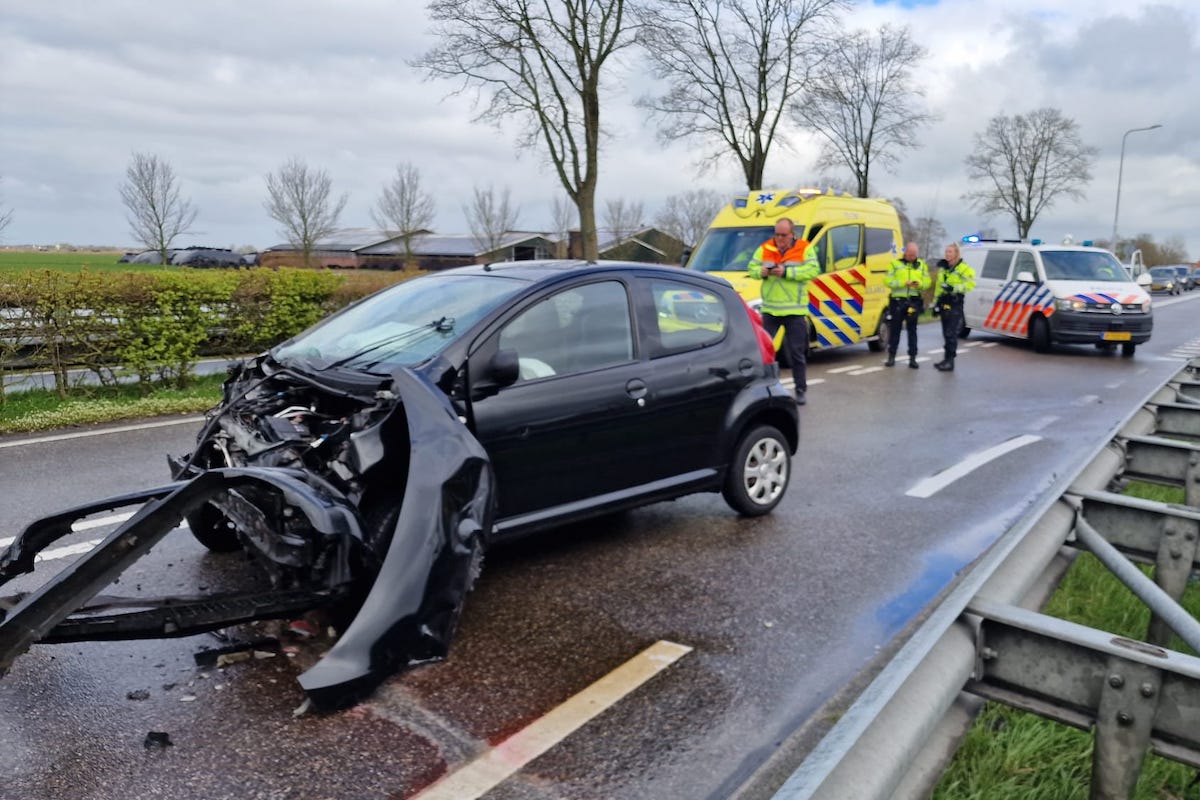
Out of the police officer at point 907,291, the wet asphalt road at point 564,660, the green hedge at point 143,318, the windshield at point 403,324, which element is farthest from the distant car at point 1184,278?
the windshield at point 403,324

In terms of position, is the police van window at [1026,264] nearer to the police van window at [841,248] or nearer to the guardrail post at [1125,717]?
the police van window at [841,248]

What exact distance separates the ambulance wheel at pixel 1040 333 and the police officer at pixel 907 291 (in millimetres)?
3496

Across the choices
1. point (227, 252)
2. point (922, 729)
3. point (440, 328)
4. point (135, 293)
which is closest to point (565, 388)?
point (440, 328)

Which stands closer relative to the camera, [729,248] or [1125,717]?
[1125,717]

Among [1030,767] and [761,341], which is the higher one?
[761,341]

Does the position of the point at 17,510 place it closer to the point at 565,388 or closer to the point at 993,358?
the point at 565,388

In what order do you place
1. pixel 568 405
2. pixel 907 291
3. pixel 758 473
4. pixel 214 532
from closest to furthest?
pixel 568 405 < pixel 214 532 < pixel 758 473 < pixel 907 291

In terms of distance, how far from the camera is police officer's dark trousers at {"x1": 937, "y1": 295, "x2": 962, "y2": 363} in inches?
533

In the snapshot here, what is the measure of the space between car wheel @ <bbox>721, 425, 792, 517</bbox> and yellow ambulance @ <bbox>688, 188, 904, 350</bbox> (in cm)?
680

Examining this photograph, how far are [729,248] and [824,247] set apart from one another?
1386 mm

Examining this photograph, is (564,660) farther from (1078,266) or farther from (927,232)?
(927,232)

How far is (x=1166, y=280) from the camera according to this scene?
162 feet

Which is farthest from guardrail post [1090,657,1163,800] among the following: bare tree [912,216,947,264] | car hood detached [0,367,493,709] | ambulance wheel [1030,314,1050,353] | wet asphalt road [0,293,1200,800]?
bare tree [912,216,947,264]

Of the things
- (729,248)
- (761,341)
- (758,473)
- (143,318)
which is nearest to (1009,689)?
(758,473)
